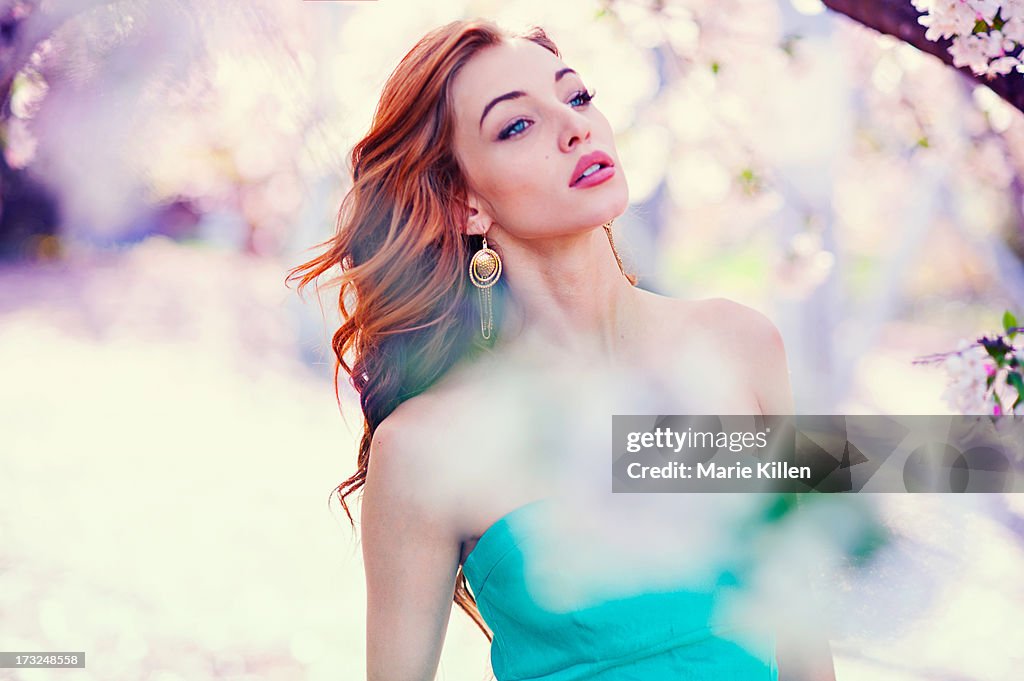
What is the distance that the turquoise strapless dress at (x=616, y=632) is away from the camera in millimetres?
1423

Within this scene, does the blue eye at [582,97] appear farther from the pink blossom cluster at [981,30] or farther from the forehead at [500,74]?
the pink blossom cluster at [981,30]

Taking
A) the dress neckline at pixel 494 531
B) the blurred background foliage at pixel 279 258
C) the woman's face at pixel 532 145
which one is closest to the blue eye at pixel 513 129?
the woman's face at pixel 532 145

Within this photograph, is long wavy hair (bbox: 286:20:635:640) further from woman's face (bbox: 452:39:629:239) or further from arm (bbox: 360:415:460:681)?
arm (bbox: 360:415:460:681)

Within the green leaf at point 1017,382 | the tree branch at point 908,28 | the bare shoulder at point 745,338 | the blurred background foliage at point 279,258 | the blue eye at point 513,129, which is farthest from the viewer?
the blurred background foliage at point 279,258

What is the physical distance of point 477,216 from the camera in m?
1.59

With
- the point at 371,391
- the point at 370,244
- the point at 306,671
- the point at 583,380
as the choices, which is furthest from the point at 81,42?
the point at 306,671

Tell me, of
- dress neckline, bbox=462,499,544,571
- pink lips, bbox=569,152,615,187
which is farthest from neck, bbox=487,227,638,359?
dress neckline, bbox=462,499,544,571

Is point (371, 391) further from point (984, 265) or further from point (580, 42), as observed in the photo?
point (984, 265)

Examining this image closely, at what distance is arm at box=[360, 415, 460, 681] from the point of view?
146 cm

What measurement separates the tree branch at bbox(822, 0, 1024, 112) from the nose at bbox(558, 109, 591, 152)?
1.41 feet

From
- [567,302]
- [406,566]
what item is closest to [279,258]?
[567,302]

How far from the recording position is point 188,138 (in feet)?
11.9

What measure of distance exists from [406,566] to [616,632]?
0.34 meters

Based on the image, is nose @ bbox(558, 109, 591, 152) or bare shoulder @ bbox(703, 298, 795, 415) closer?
→ nose @ bbox(558, 109, 591, 152)
